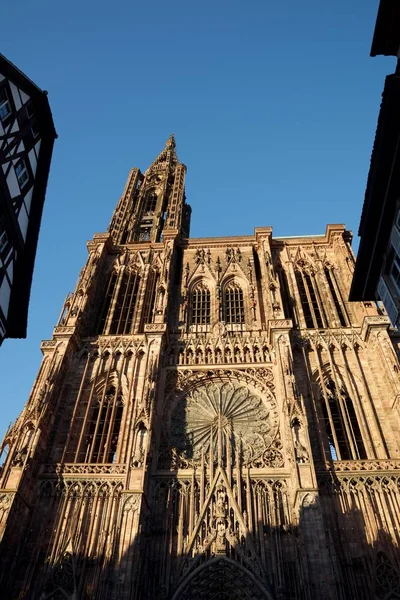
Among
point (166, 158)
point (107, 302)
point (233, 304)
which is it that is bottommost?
point (233, 304)

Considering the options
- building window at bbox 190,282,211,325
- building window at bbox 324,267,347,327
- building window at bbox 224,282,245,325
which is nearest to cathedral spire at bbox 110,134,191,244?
building window at bbox 190,282,211,325

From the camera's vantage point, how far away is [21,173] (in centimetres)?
1630

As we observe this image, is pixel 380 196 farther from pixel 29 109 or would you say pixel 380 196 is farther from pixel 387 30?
pixel 29 109

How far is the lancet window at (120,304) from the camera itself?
26.5 m

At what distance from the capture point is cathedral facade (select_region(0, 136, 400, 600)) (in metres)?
16.2

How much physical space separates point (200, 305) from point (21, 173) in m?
13.9

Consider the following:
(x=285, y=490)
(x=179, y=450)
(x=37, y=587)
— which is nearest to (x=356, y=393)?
(x=285, y=490)

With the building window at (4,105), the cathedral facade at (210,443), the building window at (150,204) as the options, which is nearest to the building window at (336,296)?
the cathedral facade at (210,443)

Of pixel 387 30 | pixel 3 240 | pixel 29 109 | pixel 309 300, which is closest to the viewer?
pixel 387 30

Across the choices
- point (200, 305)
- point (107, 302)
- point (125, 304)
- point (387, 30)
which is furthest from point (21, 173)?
point (200, 305)

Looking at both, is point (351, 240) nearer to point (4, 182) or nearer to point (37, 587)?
point (4, 182)

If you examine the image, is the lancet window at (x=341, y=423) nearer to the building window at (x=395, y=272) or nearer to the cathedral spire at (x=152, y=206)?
the building window at (x=395, y=272)

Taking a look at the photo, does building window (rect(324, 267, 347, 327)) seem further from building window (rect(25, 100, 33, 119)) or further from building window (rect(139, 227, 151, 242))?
building window (rect(25, 100, 33, 119))

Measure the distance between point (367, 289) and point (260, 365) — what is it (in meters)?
8.25
